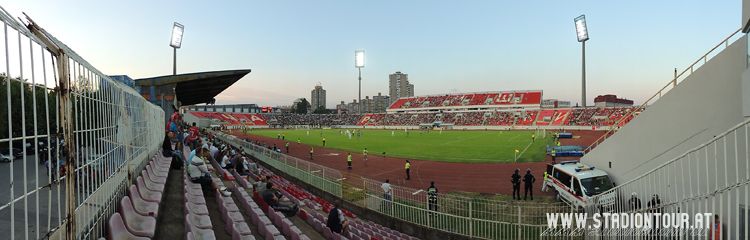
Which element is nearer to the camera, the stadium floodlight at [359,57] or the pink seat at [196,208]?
the pink seat at [196,208]

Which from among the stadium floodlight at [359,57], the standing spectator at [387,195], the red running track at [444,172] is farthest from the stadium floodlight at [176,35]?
the stadium floodlight at [359,57]

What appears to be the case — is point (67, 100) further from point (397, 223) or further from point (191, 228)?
point (397, 223)

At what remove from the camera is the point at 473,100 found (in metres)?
99.2

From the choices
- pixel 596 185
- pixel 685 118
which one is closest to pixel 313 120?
pixel 596 185

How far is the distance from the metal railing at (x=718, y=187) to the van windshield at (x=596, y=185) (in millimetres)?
680

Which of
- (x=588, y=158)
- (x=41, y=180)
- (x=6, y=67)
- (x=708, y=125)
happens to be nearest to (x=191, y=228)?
(x=41, y=180)

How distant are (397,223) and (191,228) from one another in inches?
306

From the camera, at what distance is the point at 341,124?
104125 millimetres

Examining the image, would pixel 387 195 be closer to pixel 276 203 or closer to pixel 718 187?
pixel 276 203

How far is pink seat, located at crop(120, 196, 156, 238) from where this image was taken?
388 cm

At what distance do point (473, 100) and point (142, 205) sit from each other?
98687 millimetres

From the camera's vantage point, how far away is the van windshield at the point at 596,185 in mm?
11622

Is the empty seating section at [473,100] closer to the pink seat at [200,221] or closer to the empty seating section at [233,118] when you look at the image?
the empty seating section at [233,118]

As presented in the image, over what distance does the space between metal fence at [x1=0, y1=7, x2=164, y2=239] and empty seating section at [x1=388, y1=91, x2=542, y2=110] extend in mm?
91887
